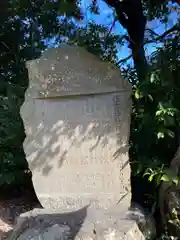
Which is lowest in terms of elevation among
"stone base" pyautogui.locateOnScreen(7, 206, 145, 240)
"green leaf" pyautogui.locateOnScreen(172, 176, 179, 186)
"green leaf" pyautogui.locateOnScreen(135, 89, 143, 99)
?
"stone base" pyautogui.locateOnScreen(7, 206, 145, 240)

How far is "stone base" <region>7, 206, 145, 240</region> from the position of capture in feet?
7.36

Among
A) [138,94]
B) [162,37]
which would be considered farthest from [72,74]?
[162,37]

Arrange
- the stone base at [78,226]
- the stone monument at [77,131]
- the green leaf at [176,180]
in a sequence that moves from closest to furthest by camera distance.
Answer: the stone base at [78,226]
the green leaf at [176,180]
the stone monument at [77,131]

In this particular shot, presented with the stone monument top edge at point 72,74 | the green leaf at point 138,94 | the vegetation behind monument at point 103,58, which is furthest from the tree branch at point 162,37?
the green leaf at point 138,94

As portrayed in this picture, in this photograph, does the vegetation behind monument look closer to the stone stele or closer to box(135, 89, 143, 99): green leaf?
box(135, 89, 143, 99): green leaf

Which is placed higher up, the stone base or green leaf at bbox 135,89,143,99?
Answer: green leaf at bbox 135,89,143,99

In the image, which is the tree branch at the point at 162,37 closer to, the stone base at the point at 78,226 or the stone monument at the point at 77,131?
the stone monument at the point at 77,131

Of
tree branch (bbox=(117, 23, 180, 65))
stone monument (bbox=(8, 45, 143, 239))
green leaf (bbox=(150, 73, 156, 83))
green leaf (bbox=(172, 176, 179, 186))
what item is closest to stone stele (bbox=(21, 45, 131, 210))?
stone monument (bbox=(8, 45, 143, 239))

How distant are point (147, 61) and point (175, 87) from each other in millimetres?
656

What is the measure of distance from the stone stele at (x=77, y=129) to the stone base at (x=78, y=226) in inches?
8.0

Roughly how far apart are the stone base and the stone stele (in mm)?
204

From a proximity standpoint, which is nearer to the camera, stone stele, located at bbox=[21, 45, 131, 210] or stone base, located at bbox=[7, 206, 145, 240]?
stone base, located at bbox=[7, 206, 145, 240]

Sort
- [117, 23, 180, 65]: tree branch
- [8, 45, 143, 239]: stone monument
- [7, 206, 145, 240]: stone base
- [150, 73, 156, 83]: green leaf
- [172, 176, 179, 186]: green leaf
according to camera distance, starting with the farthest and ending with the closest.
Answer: [117, 23, 180, 65]: tree branch, [8, 45, 143, 239]: stone monument, [150, 73, 156, 83]: green leaf, [172, 176, 179, 186]: green leaf, [7, 206, 145, 240]: stone base

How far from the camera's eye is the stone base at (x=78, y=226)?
2242 millimetres
